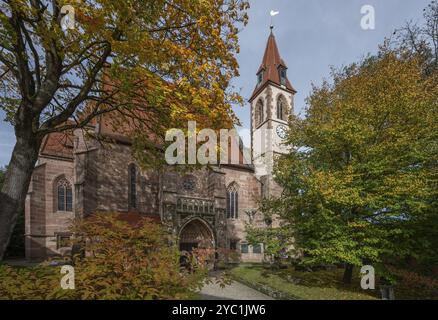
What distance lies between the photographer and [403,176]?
8188 mm

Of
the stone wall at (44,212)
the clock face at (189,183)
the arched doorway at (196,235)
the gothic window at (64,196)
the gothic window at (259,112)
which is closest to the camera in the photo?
the stone wall at (44,212)

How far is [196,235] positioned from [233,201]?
18.3 feet

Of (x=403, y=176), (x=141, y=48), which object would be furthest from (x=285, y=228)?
(x=141, y=48)

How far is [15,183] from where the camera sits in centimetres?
590

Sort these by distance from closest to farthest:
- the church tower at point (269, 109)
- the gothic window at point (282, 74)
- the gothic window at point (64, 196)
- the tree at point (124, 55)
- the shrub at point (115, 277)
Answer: the shrub at point (115, 277) < the tree at point (124, 55) < the gothic window at point (64, 196) < the church tower at point (269, 109) < the gothic window at point (282, 74)

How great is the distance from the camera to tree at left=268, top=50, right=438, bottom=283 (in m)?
8.20

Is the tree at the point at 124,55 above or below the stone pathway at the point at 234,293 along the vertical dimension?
above

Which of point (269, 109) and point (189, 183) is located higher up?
point (269, 109)

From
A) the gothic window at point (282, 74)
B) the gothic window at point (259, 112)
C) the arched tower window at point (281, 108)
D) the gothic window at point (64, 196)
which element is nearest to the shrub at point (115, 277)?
the gothic window at point (64, 196)

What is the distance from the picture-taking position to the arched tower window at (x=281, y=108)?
1038 inches

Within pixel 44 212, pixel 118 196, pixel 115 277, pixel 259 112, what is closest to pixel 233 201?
pixel 118 196

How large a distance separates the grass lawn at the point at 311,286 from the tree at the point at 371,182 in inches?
52.8

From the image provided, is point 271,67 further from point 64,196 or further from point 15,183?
point 15,183

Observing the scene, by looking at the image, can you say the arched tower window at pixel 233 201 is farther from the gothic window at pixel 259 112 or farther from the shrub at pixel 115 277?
the shrub at pixel 115 277
